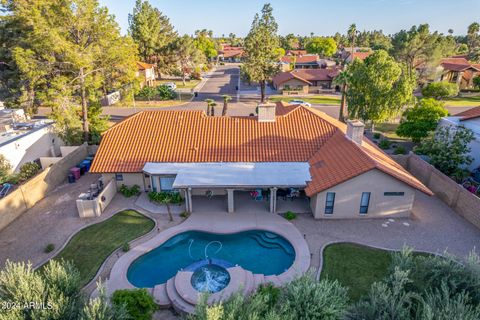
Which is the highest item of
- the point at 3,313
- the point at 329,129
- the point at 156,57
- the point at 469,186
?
the point at 156,57

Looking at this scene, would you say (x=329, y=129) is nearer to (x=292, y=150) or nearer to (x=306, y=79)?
(x=292, y=150)

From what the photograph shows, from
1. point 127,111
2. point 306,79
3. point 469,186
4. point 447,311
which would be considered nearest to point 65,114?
point 127,111

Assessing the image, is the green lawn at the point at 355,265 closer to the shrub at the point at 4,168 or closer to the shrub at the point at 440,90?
the shrub at the point at 4,168

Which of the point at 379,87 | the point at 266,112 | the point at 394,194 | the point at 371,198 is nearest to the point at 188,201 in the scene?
the point at 266,112

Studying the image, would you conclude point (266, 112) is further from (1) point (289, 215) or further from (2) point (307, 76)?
(2) point (307, 76)

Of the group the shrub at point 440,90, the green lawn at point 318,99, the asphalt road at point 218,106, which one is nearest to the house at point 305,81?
the green lawn at point 318,99

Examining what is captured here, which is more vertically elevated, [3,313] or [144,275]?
[3,313]

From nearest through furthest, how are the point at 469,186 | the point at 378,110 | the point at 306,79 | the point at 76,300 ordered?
the point at 76,300, the point at 469,186, the point at 378,110, the point at 306,79
